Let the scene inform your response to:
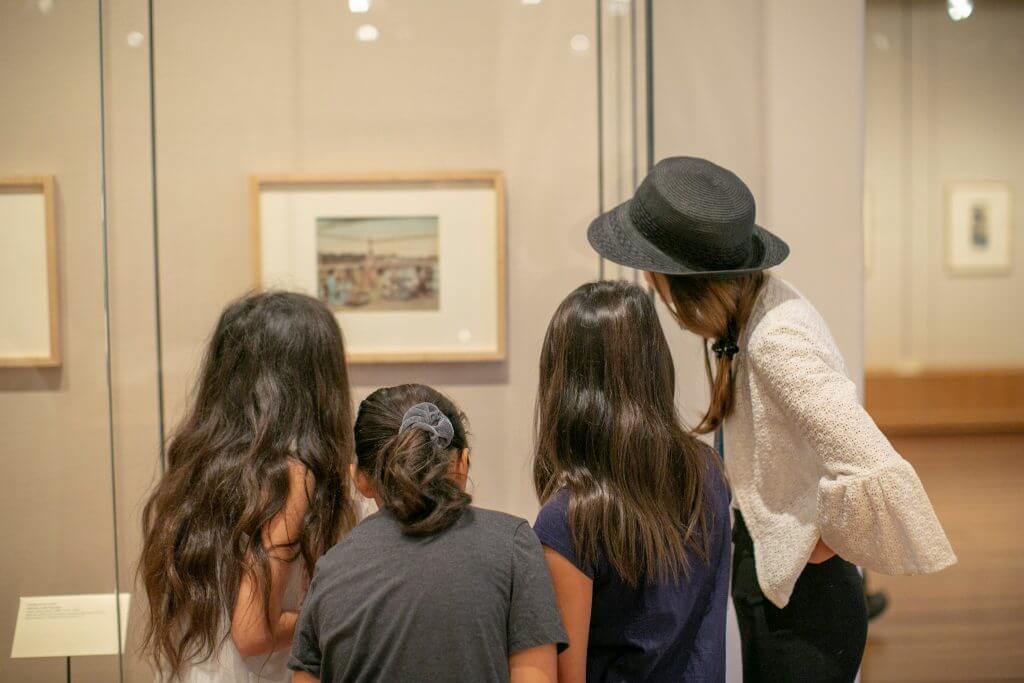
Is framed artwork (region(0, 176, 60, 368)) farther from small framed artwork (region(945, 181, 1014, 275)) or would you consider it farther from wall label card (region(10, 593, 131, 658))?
small framed artwork (region(945, 181, 1014, 275))

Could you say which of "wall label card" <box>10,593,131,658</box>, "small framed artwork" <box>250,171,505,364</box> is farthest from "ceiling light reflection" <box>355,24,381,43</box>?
"wall label card" <box>10,593,131,658</box>

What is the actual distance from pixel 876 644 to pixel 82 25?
2.37m

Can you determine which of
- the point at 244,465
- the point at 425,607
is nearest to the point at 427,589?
the point at 425,607

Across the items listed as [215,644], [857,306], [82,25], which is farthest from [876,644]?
[82,25]

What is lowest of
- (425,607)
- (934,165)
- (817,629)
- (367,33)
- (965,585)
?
(965,585)

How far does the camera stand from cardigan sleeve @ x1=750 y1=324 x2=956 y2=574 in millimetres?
1391

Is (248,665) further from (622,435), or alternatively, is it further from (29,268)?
(29,268)

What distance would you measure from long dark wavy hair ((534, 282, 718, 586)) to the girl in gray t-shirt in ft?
0.48

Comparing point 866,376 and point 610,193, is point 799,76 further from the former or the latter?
point 866,376

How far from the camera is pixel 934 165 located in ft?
6.93

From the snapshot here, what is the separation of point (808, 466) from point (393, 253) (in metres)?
1.00

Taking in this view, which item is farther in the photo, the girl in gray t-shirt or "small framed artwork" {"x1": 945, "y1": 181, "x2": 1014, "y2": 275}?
"small framed artwork" {"x1": 945, "y1": 181, "x2": 1014, "y2": 275}

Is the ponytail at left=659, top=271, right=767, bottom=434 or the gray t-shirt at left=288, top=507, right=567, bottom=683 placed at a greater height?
the ponytail at left=659, top=271, right=767, bottom=434

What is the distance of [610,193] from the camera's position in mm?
2018
